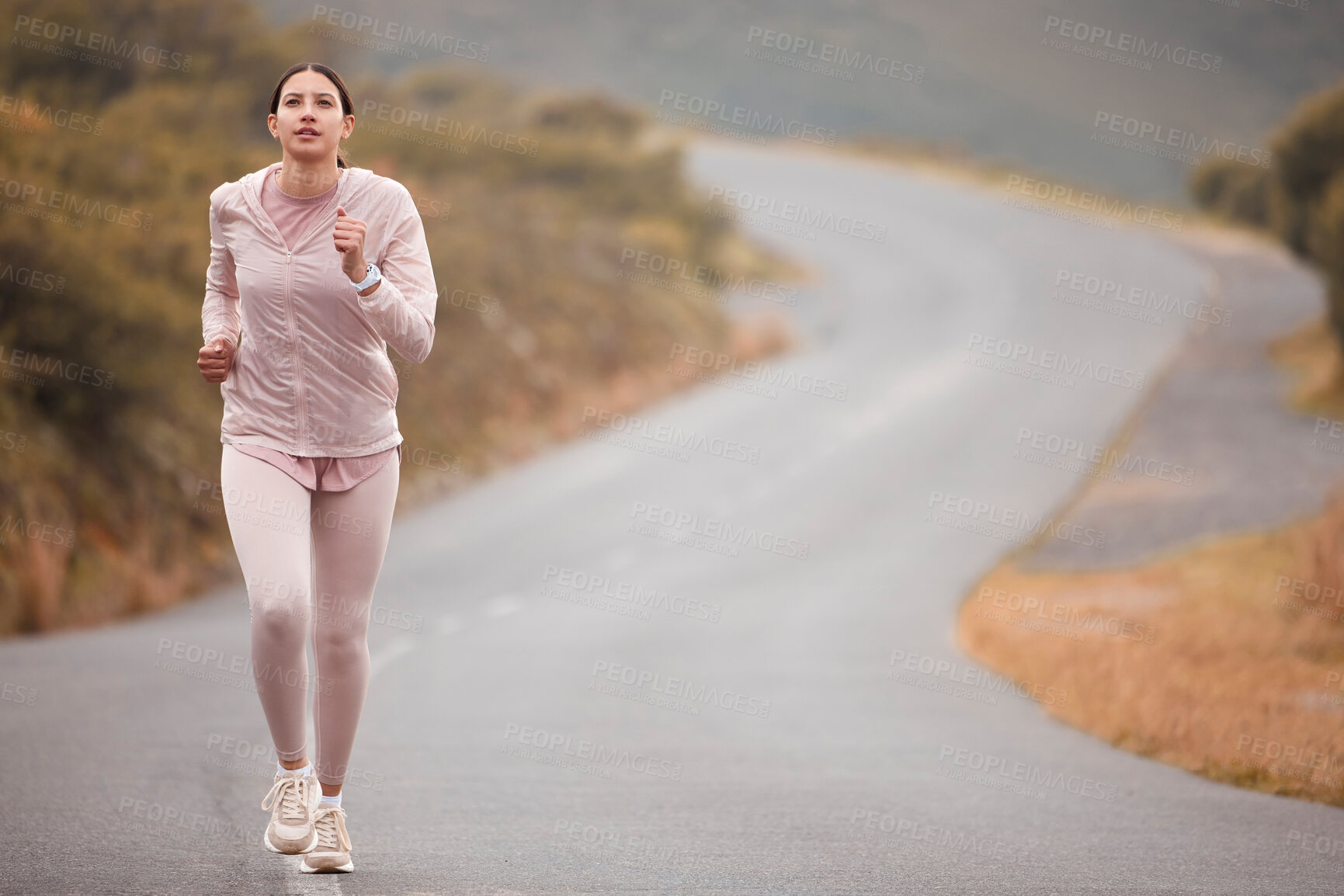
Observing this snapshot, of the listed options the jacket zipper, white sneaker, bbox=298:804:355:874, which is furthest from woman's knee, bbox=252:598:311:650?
white sneaker, bbox=298:804:355:874

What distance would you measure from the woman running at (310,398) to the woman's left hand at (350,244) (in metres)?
0.07

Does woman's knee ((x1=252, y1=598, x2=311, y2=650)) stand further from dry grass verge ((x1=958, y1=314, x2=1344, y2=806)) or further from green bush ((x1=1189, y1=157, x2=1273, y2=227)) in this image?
green bush ((x1=1189, y1=157, x2=1273, y2=227))

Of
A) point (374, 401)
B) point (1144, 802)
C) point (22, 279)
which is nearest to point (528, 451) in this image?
point (22, 279)

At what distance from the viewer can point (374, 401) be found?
5188 millimetres

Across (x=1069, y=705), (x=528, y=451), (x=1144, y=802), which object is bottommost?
(x=528, y=451)

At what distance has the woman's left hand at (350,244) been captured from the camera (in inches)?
188

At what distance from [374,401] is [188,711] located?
4.80m

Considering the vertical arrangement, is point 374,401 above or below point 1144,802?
above

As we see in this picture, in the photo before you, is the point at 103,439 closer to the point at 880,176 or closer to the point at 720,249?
the point at 720,249

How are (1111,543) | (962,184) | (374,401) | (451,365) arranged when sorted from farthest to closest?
(962,184) → (451,365) → (1111,543) → (374,401)

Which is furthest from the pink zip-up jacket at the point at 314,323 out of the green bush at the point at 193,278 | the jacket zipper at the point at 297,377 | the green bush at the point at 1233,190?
the green bush at the point at 1233,190

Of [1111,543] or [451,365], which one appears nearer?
[1111,543]

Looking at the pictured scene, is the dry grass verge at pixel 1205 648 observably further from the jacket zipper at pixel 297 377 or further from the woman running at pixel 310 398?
the jacket zipper at pixel 297 377

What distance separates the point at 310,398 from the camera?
16.7ft
